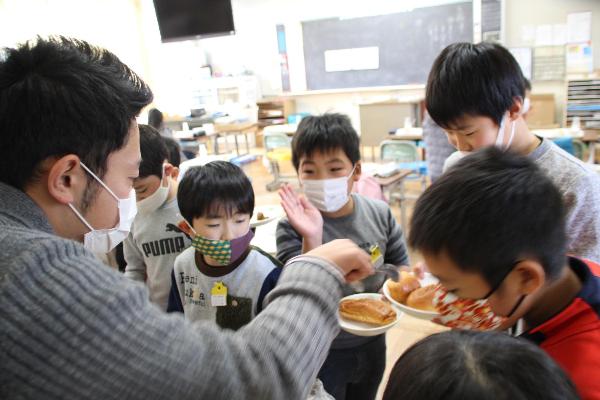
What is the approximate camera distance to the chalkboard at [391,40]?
7242 millimetres

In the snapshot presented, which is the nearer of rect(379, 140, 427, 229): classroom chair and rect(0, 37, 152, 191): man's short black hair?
rect(0, 37, 152, 191): man's short black hair

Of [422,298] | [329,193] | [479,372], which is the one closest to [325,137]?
[329,193]

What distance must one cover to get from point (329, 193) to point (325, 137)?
0.22m

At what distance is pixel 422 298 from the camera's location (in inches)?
58.2

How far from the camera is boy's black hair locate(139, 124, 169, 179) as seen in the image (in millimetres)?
1872

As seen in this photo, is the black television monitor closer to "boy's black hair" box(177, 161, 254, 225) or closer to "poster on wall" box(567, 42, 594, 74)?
"poster on wall" box(567, 42, 594, 74)

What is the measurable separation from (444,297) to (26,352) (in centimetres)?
95

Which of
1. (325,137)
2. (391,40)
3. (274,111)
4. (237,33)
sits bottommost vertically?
(274,111)

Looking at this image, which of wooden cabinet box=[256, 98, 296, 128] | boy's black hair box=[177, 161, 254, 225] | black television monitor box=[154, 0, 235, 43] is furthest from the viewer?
wooden cabinet box=[256, 98, 296, 128]

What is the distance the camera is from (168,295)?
1883 millimetres

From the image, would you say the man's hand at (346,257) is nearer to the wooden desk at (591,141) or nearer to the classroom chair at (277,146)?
the wooden desk at (591,141)

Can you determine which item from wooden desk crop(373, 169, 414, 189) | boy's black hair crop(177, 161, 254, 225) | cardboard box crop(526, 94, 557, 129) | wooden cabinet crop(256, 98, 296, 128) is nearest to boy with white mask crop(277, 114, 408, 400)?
boy's black hair crop(177, 161, 254, 225)

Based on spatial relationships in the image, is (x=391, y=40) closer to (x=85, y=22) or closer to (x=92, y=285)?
(x=85, y=22)

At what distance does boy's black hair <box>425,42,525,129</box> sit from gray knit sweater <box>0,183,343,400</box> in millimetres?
1063
